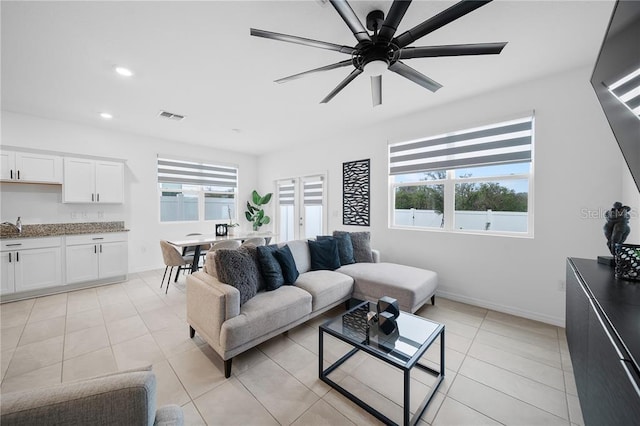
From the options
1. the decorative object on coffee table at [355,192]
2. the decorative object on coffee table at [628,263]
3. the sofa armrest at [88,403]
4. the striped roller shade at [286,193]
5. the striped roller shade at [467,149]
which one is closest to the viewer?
the sofa armrest at [88,403]

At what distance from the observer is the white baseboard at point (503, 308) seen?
8.96 feet

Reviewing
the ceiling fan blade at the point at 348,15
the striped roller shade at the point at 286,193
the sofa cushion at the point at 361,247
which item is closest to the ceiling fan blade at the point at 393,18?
the ceiling fan blade at the point at 348,15

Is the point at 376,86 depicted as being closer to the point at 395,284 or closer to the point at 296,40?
the point at 296,40

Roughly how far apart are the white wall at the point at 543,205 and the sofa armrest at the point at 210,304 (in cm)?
273

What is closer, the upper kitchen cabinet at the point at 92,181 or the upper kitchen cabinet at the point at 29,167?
the upper kitchen cabinet at the point at 29,167

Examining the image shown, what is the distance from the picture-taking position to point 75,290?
3842 mm

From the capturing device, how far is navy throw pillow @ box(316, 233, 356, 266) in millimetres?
3506

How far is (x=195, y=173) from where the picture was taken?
5.73 metres

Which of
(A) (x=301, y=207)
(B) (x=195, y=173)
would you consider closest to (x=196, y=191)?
(B) (x=195, y=173)

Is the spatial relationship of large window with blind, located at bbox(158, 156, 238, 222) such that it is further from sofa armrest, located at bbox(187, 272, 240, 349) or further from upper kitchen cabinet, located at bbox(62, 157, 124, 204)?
sofa armrest, located at bbox(187, 272, 240, 349)

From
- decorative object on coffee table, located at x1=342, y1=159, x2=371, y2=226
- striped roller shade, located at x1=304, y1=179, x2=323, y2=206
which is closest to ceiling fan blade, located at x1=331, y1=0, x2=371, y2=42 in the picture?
decorative object on coffee table, located at x1=342, y1=159, x2=371, y2=226

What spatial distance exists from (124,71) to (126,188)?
2881 mm

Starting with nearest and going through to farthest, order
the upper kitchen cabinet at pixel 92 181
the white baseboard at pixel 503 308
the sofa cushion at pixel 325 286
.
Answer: the sofa cushion at pixel 325 286, the white baseboard at pixel 503 308, the upper kitchen cabinet at pixel 92 181

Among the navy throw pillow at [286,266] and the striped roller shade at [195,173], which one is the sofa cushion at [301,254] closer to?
the navy throw pillow at [286,266]
